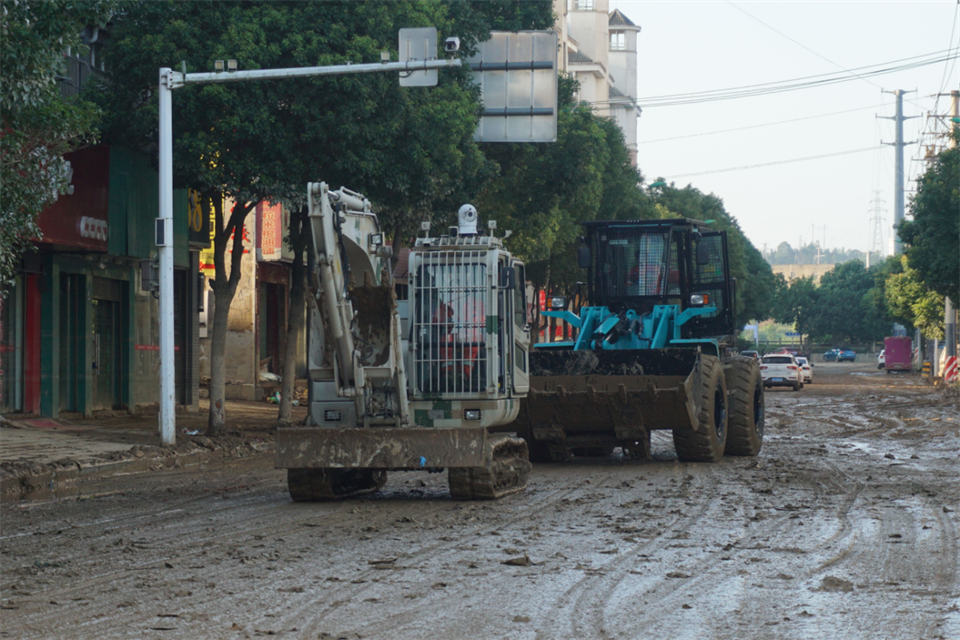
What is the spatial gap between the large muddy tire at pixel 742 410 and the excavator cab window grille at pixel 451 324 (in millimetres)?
6381

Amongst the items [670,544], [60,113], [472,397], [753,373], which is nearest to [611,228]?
[753,373]

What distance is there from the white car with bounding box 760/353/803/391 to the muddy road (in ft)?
111

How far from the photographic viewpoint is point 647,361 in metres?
15.4

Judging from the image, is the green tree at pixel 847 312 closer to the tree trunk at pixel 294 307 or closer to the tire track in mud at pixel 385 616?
the tree trunk at pixel 294 307

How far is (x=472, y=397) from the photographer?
11.9 m

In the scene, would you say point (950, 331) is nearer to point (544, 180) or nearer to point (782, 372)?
point (782, 372)

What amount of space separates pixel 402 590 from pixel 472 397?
180 inches

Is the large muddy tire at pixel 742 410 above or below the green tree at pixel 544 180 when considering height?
below

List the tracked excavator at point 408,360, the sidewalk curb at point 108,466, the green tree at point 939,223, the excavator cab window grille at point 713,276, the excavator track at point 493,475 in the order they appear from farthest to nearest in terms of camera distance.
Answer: the green tree at point 939,223
the excavator cab window grille at point 713,276
the sidewalk curb at point 108,466
the excavator track at point 493,475
the tracked excavator at point 408,360

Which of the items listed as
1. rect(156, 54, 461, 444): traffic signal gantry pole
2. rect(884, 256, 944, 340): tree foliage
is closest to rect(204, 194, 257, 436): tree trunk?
rect(156, 54, 461, 444): traffic signal gantry pole

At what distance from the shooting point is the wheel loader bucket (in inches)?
589

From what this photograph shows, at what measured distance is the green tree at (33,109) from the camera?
12.3m

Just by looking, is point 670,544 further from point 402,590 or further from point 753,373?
point 753,373

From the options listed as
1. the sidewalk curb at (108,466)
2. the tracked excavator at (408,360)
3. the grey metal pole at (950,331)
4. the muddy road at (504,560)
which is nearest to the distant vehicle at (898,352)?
the grey metal pole at (950,331)
